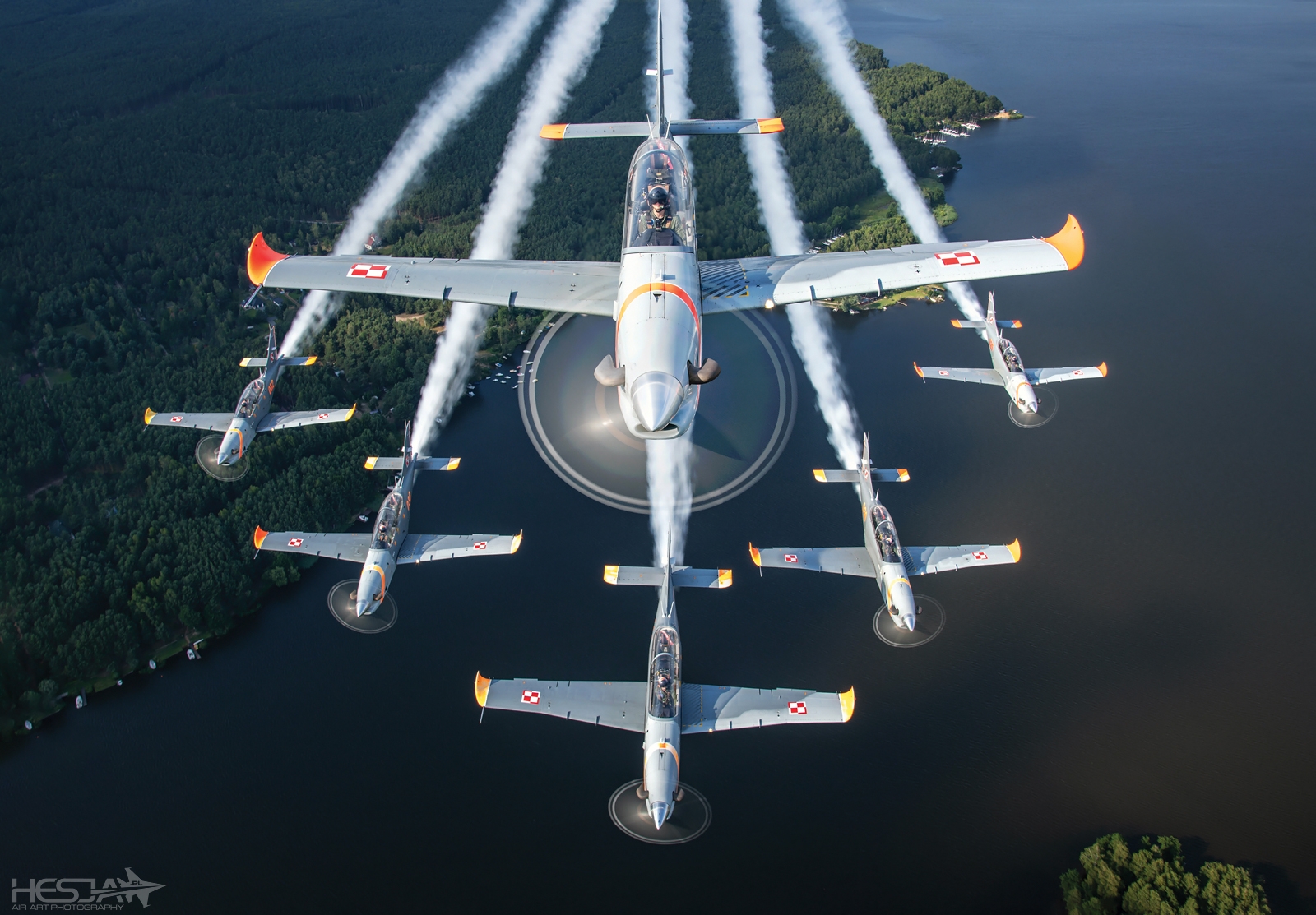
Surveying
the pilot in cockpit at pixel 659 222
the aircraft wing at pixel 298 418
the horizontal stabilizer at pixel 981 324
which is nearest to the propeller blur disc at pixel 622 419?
the pilot in cockpit at pixel 659 222

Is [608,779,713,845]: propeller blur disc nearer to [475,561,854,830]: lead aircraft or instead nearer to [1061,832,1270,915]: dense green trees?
[475,561,854,830]: lead aircraft

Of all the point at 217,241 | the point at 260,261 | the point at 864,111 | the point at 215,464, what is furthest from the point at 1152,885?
the point at 217,241

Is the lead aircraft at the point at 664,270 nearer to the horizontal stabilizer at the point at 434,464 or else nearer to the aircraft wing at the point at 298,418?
the horizontal stabilizer at the point at 434,464

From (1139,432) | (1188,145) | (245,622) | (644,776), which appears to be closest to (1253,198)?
(1188,145)

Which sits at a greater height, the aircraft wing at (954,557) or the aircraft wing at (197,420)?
the aircraft wing at (197,420)

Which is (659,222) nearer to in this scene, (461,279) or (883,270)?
(461,279)

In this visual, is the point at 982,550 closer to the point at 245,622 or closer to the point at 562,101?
the point at 245,622

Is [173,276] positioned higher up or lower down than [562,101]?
lower down

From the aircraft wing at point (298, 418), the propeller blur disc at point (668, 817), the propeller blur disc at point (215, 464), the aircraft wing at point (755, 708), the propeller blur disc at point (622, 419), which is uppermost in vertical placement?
the propeller blur disc at point (622, 419)
